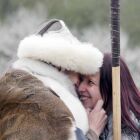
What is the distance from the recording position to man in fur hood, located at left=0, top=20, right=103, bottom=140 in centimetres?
214

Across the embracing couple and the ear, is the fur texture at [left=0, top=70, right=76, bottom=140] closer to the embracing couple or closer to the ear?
the embracing couple

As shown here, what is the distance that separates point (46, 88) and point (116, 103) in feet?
1.03

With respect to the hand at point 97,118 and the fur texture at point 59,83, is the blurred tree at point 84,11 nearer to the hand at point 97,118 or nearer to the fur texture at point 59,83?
the hand at point 97,118

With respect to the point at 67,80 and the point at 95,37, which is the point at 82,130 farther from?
the point at 95,37

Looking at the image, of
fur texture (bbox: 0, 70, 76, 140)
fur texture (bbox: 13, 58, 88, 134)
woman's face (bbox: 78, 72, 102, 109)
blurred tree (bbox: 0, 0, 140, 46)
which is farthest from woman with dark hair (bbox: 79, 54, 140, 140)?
blurred tree (bbox: 0, 0, 140, 46)

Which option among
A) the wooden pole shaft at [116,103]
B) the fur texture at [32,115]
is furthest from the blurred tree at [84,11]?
the fur texture at [32,115]

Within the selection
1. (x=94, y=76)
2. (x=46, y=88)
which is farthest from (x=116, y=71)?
(x=46, y=88)

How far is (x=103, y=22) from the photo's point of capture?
11516 mm

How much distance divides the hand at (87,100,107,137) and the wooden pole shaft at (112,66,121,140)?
1.6 inches

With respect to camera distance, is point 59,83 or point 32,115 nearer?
point 32,115

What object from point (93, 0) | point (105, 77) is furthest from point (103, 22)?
point (105, 77)

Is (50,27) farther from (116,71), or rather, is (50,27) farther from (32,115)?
(32,115)

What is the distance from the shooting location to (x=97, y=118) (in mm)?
2406

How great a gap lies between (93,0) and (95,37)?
248 cm
